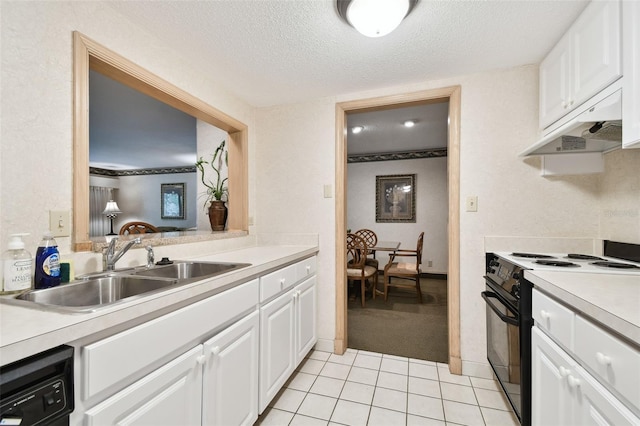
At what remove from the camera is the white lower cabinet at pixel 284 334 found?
4.95 feet

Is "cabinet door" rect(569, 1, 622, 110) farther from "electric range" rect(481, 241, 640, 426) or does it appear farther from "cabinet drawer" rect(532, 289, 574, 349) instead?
"cabinet drawer" rect(532, 289, 574, 349)

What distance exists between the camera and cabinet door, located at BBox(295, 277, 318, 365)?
194 centimetres

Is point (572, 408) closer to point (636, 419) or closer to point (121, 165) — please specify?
point (636, 419)

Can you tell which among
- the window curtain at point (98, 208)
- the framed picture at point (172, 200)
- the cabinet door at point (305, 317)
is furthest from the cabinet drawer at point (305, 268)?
the window curtain at point (98, 208)

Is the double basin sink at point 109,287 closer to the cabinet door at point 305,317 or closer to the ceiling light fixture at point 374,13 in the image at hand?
the cabinet door at point 305,317

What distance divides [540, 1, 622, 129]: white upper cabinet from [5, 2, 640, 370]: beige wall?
8.1 inches

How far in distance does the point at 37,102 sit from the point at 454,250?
7.87 feet

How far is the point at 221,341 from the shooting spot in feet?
3.83

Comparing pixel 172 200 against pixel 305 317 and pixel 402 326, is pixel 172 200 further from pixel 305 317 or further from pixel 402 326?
pixel 402 326

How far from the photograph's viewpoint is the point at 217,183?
2568 mm

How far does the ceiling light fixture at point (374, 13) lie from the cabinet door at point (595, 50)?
2.63 feet

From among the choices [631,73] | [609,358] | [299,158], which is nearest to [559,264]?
[609,358]

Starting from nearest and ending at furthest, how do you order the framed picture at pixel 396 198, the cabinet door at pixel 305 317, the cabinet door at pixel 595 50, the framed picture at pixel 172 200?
the cabinet door at pixel 595 50, the cabinet door at pixel 305 317, the framed picture at pixel 396 198, the framed picture at pixel 172 200

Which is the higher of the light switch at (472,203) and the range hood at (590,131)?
the range hood at (590,131)
